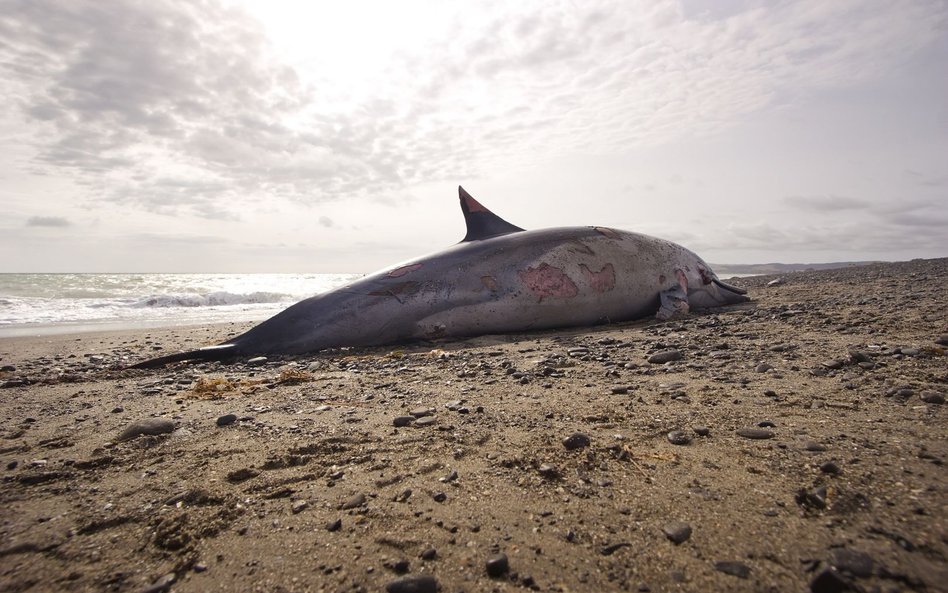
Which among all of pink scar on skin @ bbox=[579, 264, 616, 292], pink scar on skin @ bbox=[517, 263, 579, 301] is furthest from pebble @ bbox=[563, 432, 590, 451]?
pink scar on skin @ bbox=[579, 264, 616, 292]

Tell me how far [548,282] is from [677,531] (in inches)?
204

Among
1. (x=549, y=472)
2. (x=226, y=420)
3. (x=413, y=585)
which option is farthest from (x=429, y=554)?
(x=226, y=420)

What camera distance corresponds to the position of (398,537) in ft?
5.80

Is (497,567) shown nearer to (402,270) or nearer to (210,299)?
(402,270)

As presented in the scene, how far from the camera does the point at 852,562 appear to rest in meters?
1.43

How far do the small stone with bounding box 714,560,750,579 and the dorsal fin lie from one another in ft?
20.3

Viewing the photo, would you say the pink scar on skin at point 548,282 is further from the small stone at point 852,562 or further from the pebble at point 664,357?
the small stone at point 852,562

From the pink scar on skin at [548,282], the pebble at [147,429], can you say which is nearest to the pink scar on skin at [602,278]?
the pink scar on skin at [548,282]

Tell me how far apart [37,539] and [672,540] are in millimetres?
2350

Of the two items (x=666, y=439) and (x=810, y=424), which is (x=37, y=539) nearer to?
(x=666, y=439)

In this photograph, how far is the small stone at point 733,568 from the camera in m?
1.45

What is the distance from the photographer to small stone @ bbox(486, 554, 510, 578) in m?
1.53

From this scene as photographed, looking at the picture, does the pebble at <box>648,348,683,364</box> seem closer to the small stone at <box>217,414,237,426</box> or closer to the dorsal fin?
the small stone at <box>217,414,237,426</box>

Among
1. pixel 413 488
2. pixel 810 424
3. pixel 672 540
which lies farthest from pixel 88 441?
pixel 810 424
